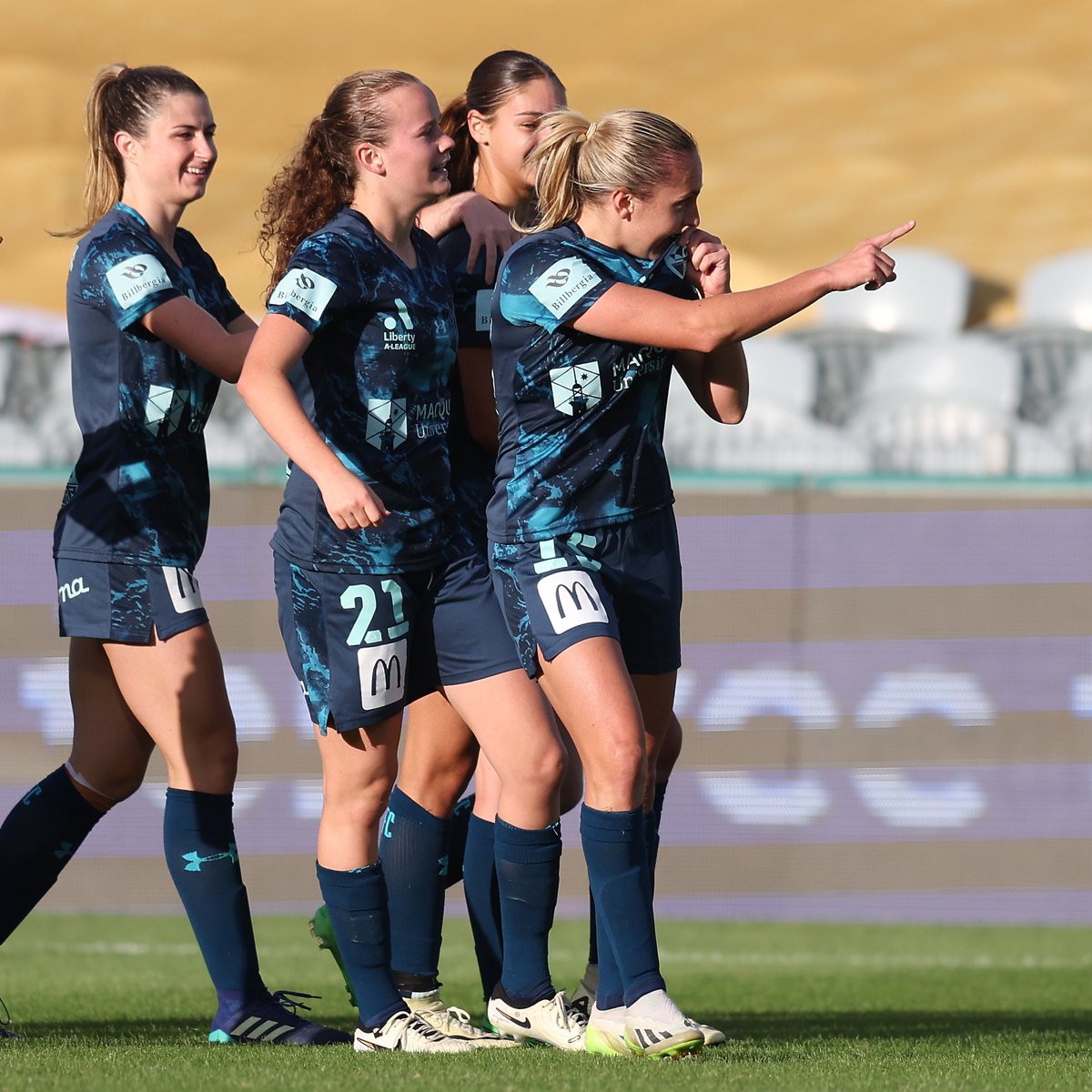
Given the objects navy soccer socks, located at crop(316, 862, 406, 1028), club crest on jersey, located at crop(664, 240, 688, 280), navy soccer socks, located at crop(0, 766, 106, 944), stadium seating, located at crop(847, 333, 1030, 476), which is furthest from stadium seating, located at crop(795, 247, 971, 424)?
navy soccer socks, located at crop(316, 862, 406, 1028)

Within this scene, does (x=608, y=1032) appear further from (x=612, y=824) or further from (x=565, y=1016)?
(x=612, y=824)

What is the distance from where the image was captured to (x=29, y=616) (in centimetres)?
Answer: 722

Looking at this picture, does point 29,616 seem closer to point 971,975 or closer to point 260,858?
point 260,858

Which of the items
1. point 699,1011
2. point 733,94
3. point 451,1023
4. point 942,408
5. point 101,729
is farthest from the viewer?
point 733,94

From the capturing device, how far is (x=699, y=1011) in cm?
496

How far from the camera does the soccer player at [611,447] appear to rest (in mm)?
3332

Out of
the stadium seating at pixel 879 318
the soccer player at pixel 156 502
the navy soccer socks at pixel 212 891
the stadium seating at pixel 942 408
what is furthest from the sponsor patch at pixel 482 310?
the stadium seating at pixel 879 318

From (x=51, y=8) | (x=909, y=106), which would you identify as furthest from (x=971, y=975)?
(x=51, y=8)

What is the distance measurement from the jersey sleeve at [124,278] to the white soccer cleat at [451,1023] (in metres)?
1.50

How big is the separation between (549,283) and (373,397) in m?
0.41

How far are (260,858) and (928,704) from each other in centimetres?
268

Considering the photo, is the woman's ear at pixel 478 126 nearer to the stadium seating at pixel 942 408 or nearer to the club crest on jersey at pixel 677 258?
the club crest on jersey at pixel 677 258

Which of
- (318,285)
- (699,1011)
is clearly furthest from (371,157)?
(699,1011)

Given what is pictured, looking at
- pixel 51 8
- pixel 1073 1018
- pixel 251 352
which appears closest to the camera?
pixel 251 352
